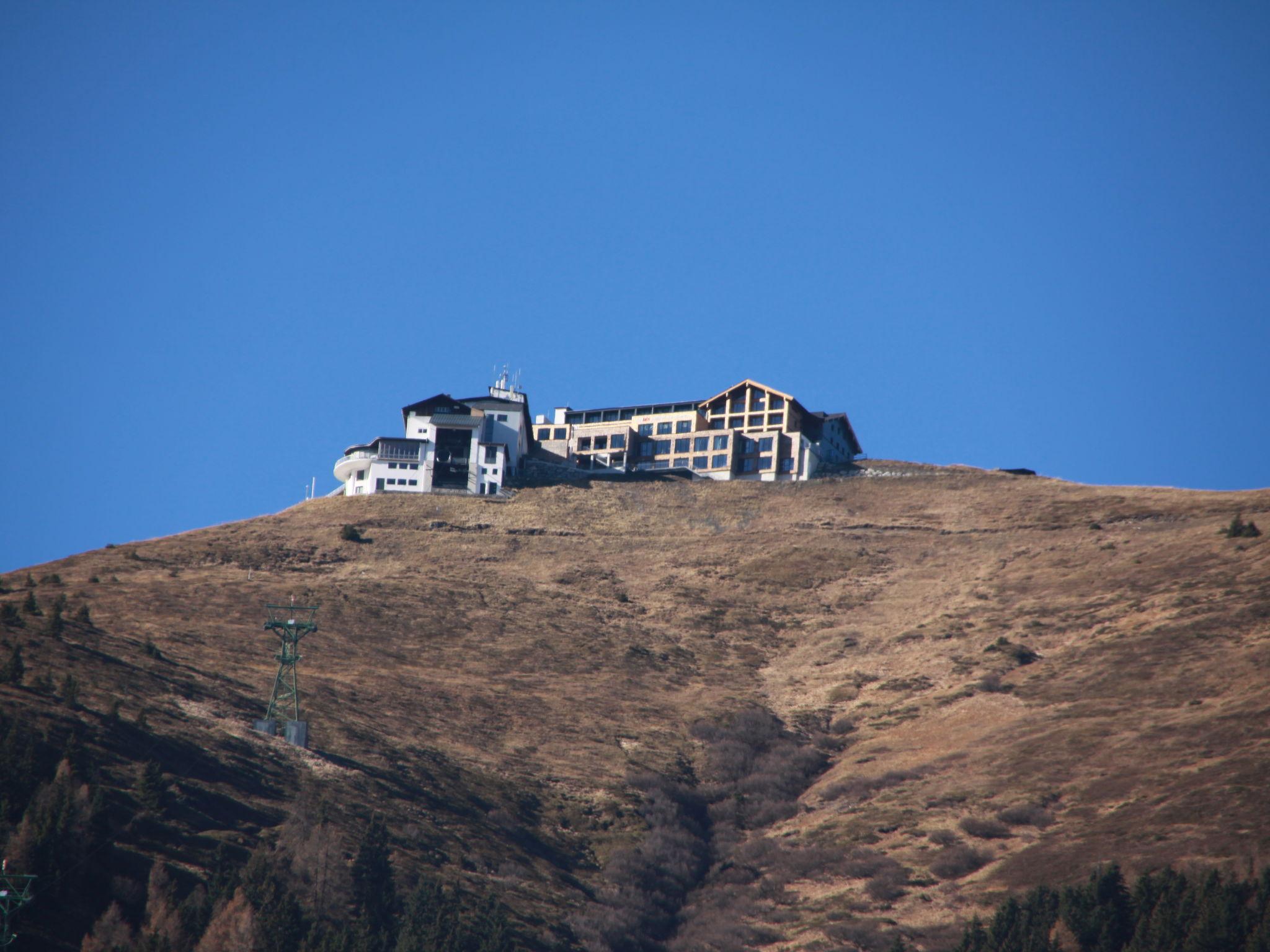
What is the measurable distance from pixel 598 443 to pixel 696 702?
68.0 m

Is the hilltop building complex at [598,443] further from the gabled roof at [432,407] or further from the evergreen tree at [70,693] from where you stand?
the evergreen tree at [70,693]

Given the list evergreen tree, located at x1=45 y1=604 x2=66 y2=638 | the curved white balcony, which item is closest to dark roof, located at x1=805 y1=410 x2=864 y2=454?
the curved white balcony

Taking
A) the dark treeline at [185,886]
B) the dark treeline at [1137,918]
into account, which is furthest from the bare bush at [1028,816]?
the dark treeline at [185,886]

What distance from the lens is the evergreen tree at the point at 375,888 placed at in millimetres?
56438

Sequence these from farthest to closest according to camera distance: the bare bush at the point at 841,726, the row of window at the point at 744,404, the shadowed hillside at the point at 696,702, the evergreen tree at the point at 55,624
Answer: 1. the row of window at the point at 744,404
2. the bare bush at the point at 841,726
3. the evergreen tree at the point at 55,624
4. the shadowed hillside at the point at 696,702

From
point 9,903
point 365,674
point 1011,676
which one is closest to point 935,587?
point 1011,676

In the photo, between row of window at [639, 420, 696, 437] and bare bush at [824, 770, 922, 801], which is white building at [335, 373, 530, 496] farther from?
bare bush at [824, 770, 922, 801]

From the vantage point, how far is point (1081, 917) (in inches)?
2250

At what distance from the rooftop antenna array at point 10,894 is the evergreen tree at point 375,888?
44.2ft

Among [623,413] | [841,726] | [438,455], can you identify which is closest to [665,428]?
[623,413]

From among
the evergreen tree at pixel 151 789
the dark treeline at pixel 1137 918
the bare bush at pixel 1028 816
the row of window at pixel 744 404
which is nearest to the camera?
the dark treeline at pixel 1137 918

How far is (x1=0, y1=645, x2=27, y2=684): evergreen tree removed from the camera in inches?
2506

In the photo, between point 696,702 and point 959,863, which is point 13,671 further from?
point 959,863

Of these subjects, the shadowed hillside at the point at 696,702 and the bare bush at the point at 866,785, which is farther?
the bare bush at the point at 866,785
